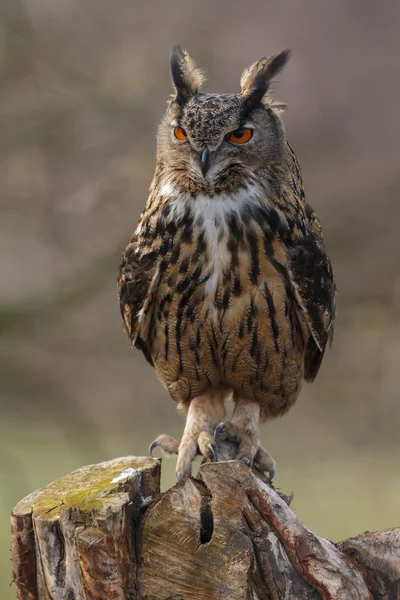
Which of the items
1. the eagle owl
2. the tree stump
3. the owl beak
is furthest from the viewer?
the eagle owl

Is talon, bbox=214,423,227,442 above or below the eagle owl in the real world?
below

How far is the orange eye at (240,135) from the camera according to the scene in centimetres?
188

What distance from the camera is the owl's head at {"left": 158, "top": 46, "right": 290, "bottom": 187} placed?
1845mm

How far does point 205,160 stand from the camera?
72.1 inches

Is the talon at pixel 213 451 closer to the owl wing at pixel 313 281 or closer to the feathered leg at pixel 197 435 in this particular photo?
the feathered leg at pixel 197 435

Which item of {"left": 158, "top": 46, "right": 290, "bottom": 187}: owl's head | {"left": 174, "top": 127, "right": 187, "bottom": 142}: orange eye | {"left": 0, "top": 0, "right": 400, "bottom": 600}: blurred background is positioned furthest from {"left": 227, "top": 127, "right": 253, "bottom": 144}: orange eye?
{"left": 0, "top": 0, "right": 400, "bottom": 600}: blurred background

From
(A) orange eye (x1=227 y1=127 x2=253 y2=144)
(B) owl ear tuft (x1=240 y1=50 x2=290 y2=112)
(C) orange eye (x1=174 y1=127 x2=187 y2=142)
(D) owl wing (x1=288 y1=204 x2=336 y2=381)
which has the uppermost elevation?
(B) owl ear tuft (x1=240 y1=50 x2=290 y2=112)

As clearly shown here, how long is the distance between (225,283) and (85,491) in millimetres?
658

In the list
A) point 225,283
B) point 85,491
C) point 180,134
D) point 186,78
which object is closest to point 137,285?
point 225,283

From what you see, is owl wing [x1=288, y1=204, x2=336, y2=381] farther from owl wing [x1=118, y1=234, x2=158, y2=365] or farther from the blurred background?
the blurred background

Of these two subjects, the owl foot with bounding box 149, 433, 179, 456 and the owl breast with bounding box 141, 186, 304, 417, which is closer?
the owl breast with bounding box 141, 186, 304, 417

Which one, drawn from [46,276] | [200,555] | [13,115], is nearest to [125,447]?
[46,276]

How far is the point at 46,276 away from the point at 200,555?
2360 millimetres

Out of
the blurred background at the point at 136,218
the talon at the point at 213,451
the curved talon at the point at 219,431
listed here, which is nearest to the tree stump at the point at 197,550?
the talon at the point at 213,451
